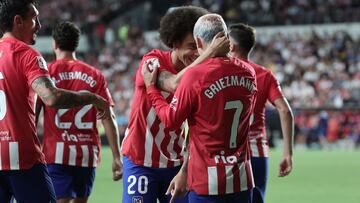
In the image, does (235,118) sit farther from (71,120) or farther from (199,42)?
(71,120)

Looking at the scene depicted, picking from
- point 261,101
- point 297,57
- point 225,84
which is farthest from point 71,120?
point 297,57

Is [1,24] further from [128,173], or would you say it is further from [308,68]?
[308,68]

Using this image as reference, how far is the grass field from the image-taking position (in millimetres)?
12573

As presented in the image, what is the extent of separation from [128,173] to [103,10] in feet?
112

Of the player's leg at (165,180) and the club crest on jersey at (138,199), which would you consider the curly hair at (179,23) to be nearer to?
the player's leg at (165,180)

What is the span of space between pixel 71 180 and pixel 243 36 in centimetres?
218

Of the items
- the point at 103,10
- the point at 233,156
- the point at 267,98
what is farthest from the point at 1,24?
the point at 103,10

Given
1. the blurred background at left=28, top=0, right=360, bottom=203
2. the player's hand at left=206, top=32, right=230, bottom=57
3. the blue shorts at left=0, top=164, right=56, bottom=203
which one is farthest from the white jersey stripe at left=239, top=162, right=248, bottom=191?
the blurred background at left=28, top=0, right=360, bottom=203

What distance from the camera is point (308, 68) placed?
28875 millimetres

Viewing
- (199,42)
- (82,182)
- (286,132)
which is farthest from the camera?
(82,182)

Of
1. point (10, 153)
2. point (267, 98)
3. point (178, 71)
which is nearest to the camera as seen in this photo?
point (10, 153)

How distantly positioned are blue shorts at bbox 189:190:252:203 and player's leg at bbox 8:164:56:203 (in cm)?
108

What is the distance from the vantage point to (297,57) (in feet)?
98.8

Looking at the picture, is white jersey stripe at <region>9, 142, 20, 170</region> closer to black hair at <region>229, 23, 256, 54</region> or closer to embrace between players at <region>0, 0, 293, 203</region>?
embrace between players at <region>0, 0, 293, 203</region>
